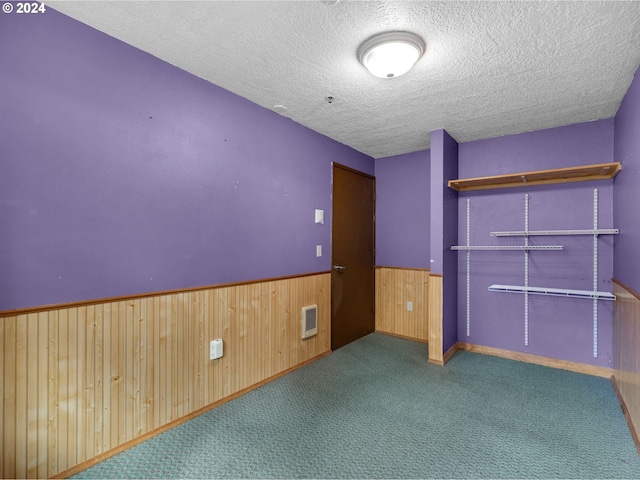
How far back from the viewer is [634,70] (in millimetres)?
2098

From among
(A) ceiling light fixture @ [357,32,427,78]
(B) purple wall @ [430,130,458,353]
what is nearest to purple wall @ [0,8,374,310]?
(A) ceiling light fixture @ [357,32,427,78]

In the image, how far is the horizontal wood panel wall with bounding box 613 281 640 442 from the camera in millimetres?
1984

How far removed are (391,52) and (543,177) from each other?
90.0 inches

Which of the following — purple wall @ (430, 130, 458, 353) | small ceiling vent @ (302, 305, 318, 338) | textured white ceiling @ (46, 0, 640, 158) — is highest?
textured white ceiling @ (46, 0, 640, 158)

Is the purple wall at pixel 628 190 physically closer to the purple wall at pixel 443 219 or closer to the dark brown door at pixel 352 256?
the purple wall at pixel 443 219

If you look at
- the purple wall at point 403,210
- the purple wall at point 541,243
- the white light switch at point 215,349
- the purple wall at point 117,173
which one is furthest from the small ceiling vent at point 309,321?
the purple wall at point 541,243

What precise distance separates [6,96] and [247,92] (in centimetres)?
148

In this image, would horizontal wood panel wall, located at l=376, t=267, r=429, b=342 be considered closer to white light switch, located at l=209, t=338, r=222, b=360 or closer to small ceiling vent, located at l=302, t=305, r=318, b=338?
small ceiling vent, located at l=302, t=305, r=318, b=338

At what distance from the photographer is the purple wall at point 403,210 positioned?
405 cm

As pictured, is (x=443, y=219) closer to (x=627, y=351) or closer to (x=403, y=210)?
(x=403, y=210)

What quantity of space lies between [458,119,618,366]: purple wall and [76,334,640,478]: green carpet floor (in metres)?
0.45

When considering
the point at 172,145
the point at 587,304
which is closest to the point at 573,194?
the point at 587,304

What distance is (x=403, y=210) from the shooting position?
4.22m

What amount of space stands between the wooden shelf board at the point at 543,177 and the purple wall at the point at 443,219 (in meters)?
0.17
